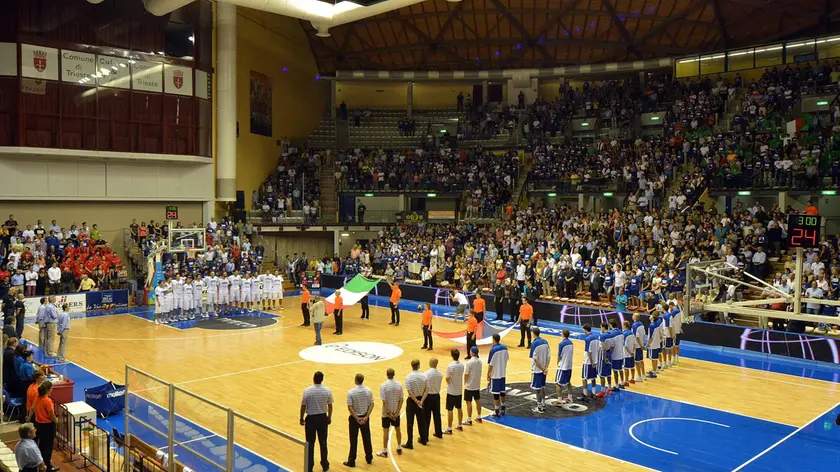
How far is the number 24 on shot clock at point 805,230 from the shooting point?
11164mm

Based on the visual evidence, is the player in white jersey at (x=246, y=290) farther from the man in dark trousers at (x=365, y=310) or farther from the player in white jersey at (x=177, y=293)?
the man in dark trousers at (x=365, y=310)

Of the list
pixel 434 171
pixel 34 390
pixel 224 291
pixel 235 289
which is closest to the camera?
pixel 34 390

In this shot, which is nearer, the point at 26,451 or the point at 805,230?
the point at 26,451

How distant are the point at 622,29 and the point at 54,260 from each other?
32139 mm

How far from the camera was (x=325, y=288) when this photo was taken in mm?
34375

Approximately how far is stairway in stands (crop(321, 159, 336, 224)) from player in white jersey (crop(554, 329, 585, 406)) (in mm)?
26606

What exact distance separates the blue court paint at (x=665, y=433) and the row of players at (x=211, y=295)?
48.3ft

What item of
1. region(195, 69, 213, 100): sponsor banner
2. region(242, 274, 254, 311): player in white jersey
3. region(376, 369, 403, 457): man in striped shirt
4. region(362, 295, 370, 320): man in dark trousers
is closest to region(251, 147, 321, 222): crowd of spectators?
region(195, 69, 213, 100): sponsor banner

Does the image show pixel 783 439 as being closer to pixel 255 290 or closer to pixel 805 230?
pixel 805 230

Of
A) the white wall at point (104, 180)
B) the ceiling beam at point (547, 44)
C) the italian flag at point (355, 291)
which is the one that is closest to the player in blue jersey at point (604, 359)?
the italian flag at point (355, 291)

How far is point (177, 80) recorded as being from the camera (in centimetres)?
3303

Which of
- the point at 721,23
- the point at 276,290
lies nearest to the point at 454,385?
the point at 276,290

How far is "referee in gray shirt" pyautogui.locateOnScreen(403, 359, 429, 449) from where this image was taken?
11.5 metres

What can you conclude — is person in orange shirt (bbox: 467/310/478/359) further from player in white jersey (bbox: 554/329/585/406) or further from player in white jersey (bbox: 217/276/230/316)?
player in white jersey (bbox: 217/276/230/316)
